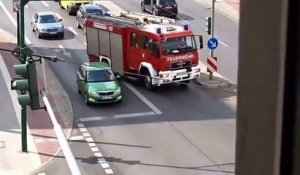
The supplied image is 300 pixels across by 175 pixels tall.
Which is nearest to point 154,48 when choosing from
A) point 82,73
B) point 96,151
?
point 82,73

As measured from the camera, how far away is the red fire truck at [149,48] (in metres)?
26.7

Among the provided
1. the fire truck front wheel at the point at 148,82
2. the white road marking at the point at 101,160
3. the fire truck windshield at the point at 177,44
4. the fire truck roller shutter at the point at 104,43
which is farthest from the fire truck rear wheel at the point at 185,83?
the white road marking at the point at 101,160

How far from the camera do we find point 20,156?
779 inches

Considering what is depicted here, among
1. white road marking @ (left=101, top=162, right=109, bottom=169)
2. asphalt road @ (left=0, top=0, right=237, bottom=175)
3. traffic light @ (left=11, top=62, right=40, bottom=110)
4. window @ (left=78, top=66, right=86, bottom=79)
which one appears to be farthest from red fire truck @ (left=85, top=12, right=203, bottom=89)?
traffic light @ (left=11, top=62, right=40, bottom=110)

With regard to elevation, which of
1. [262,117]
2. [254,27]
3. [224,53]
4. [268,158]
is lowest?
[224,53]

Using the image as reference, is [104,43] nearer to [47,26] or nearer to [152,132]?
[152,132]

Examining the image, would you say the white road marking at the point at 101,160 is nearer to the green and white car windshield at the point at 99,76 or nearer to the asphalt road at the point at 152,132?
the asphalt road at the point at 152,132

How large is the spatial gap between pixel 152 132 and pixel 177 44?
6299mm

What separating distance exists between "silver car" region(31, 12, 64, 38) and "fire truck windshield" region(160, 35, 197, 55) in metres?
13.5

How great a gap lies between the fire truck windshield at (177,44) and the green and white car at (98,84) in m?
2.66

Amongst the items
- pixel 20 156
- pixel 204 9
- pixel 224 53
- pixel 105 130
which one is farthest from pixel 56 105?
pixel 204 9

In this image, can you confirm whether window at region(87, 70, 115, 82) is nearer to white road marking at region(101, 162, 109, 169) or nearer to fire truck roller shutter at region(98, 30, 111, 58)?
fire truck roller shutter at region(98, 30, 111, 58)

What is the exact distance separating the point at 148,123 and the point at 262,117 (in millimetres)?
21650

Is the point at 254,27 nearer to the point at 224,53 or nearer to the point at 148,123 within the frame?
the point at 148,123
